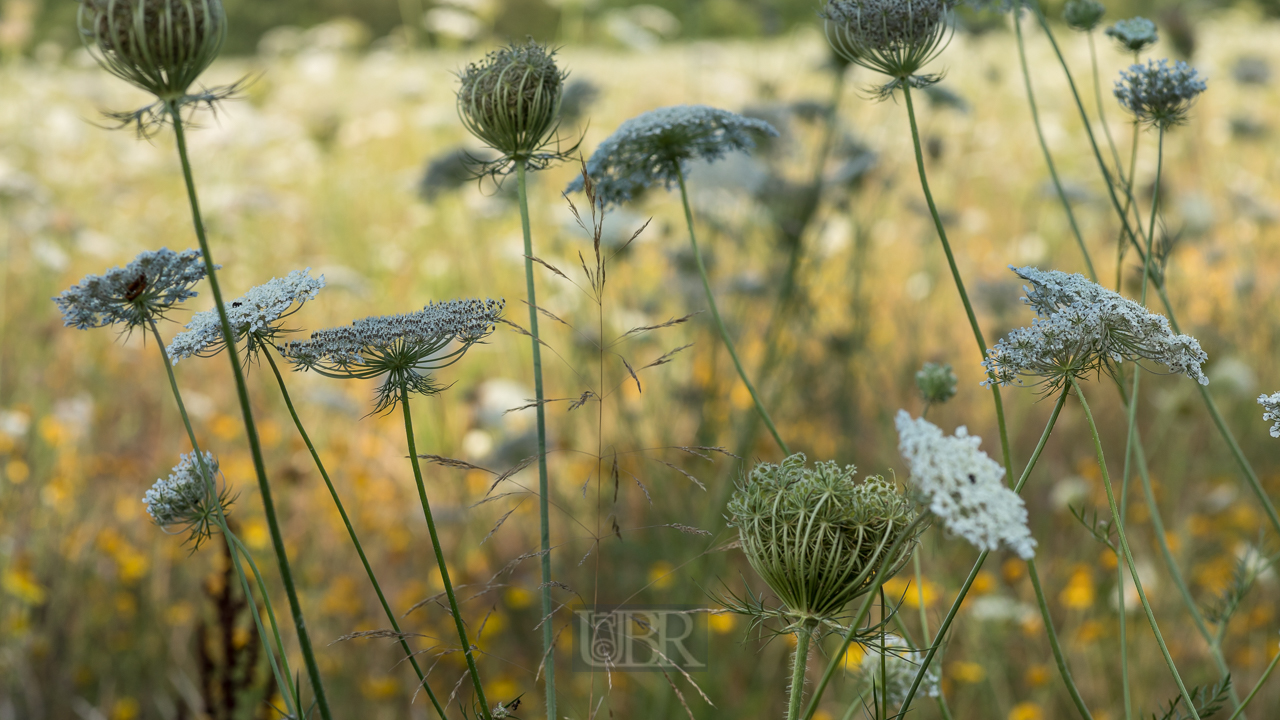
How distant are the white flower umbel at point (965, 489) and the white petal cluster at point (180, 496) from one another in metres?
0.77

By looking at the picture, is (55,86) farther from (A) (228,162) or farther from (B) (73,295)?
(B) (73,295)

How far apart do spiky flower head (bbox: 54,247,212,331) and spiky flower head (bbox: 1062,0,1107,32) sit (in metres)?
1.54

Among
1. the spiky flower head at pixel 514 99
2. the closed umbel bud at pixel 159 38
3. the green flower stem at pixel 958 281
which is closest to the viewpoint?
the closed umbel bud at pixel 159 38

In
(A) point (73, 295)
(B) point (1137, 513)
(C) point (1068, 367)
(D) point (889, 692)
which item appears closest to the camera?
(C) point (1068, 367)

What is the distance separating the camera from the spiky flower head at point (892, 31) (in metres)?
1.08

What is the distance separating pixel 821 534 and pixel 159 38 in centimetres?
73

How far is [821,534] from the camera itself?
0.83 m

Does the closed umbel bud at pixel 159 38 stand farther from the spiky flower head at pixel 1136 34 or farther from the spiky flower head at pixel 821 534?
the spiky flower head at pixel 1136 34

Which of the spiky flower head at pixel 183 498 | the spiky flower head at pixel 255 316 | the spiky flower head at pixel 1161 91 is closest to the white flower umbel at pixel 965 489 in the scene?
the spiky flower head at pixel 255 316

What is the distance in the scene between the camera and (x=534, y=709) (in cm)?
288

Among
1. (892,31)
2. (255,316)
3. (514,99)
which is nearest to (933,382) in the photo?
(892,31)

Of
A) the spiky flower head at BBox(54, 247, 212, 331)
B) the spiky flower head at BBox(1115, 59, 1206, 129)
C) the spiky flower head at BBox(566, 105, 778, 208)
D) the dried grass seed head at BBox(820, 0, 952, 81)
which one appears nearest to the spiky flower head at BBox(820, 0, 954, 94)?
the dried grass seed head at BBox(820, 0, 952, 81)

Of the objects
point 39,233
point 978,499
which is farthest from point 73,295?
point 39,233

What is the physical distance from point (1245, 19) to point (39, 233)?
1316 cm
